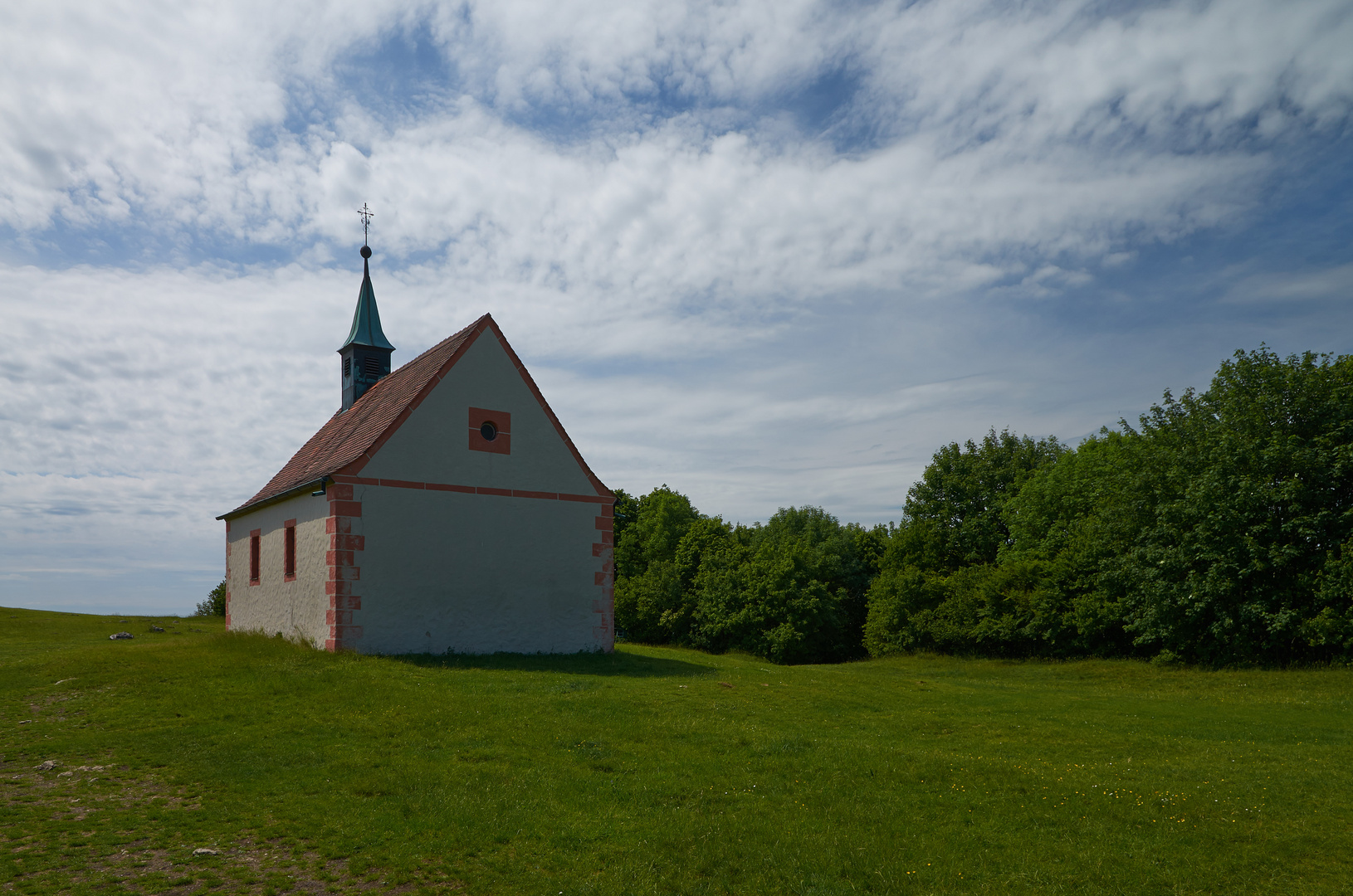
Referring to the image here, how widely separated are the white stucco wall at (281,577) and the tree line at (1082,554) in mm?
28451

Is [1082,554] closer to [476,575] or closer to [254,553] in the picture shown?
[476,575]

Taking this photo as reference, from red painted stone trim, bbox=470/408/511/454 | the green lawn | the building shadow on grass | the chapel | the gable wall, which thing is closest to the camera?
the green lawn

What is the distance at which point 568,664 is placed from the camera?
23.8 m

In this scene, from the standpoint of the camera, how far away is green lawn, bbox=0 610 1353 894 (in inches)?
329

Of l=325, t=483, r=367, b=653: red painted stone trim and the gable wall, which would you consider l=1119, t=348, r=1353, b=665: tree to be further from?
l=325, t=483, r=367, b=653: red painted stone trim

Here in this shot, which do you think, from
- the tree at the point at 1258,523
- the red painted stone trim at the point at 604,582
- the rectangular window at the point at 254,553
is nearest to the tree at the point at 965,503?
the tree at the point at 1258,523

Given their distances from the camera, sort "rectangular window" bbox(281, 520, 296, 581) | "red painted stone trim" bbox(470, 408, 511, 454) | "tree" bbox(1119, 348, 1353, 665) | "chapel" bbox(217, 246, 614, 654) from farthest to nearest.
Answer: "tree" bbox(1119, 348, 1353, 665) < "rectangular window" bbox(281, 520, 296, 581) < "red painted stone trim" bbox(470, 408, 511, 454) < "chapel" bbox(217, 246, 614, 654)

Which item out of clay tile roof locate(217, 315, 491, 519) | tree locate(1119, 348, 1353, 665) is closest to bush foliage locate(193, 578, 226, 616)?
clay tile roof locate(217, 315, 491, 519)

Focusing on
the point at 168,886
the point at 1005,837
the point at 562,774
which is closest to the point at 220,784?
the point at 168,886

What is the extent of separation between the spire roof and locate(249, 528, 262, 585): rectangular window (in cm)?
857

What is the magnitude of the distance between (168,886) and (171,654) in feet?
52.5

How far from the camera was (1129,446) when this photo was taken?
37094mm

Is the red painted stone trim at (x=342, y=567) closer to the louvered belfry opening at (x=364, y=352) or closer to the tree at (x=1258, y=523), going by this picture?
the louvered belfry opening at (x=364, y=352)

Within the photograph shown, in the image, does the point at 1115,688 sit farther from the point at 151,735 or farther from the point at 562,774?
the point at 151,735
